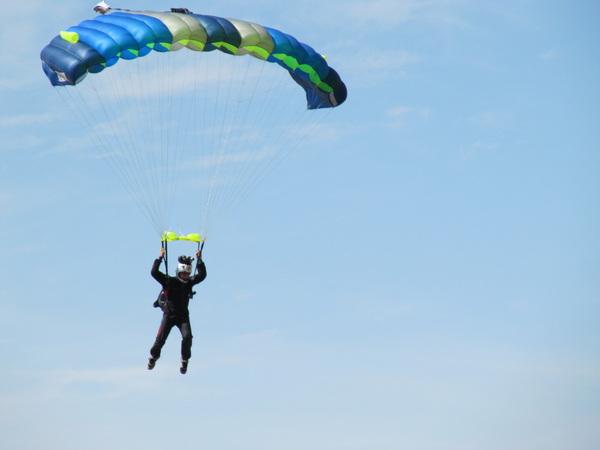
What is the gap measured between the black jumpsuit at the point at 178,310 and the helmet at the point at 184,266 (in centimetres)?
11

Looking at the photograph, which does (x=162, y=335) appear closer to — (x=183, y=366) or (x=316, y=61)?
(x=183, y=366)

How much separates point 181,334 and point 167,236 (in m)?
1.90

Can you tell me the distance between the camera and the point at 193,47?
2739 cm

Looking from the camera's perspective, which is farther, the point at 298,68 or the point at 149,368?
the point at 298,68

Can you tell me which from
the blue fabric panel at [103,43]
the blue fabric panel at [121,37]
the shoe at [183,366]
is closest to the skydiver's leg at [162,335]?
the shoe at [183,366]

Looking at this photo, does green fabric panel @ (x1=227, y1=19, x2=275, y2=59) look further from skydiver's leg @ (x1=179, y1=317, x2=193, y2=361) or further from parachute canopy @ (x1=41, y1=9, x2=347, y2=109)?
skydiver's leg @ (x1=179, y1=317, x2=193, y2=361)

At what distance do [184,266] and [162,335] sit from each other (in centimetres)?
136

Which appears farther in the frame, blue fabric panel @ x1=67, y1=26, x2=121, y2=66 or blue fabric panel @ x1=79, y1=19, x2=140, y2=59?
blue fabric panel @ x1=79, y1=19, x2=140, y2=59

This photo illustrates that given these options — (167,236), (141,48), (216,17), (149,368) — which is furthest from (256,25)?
(149,368)

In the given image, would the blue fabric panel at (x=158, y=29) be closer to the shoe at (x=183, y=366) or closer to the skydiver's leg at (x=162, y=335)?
the skydiver's leg at (x=162, y=335)

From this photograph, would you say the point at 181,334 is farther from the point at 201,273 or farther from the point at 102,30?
the point at 102,30

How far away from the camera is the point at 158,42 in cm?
2669

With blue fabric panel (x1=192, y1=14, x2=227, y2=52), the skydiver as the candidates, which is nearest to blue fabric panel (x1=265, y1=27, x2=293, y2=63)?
blue fabric panel (x1=192, y1=14, x2=227, y2=52)

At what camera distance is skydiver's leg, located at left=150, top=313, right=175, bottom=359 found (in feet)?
85.9
